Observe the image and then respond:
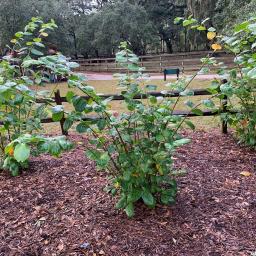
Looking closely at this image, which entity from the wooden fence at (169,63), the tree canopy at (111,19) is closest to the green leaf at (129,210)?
the tree canopy at (111,19)

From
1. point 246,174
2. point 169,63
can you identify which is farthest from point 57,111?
point 169,63

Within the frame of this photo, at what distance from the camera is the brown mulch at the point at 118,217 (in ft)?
7.21

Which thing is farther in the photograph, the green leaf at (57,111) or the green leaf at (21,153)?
the green leaf at (57,111)

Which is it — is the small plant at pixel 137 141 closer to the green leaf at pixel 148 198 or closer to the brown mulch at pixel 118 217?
the green leaf at pixel 148 198

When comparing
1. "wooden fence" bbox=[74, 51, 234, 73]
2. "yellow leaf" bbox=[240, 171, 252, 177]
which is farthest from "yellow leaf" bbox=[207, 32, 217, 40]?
"wooden fence" bbox=[74, 51, 234, 73]

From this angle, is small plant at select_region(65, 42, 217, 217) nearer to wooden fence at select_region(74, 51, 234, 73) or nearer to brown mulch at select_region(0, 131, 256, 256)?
brown mulch at select_region(0, 131, 256, 256)

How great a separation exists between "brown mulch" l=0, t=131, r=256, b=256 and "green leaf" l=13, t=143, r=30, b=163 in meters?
1.15

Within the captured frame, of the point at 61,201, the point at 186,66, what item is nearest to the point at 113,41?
the point at 186,66

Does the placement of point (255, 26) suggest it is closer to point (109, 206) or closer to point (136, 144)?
point (136, 144)

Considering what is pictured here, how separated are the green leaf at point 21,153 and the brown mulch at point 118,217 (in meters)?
1.15

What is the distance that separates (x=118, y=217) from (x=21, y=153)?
55.1 inches

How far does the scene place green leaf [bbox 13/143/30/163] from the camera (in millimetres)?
1242

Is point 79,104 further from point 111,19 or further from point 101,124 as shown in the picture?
point 111,19

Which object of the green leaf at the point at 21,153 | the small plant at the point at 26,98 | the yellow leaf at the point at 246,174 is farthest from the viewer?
the yellow leaf at the point at 246,174
